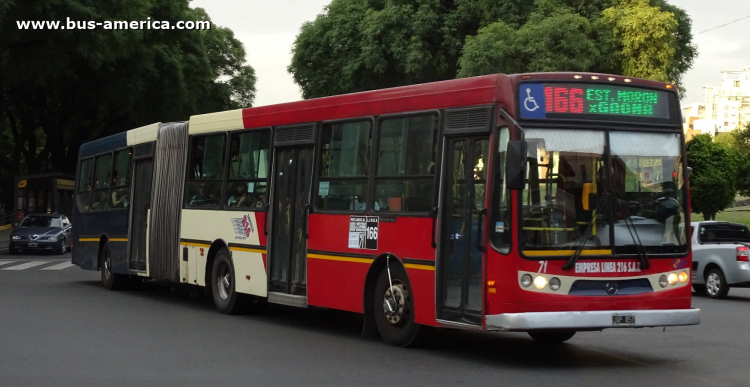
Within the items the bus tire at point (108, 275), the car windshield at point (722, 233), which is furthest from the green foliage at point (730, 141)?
the bus tire at point (108, 275)

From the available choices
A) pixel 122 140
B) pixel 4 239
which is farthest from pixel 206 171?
pixel 4 239

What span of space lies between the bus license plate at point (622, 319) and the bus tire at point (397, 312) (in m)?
2.19

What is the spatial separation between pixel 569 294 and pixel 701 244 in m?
12.7

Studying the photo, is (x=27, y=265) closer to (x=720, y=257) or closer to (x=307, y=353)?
(x=720, y=257)

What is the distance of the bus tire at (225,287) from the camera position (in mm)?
15617

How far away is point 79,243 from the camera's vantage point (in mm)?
22406

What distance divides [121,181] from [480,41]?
2118 centimetres

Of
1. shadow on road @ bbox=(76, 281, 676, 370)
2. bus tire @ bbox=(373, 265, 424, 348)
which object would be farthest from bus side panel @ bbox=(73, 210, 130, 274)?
bus tire @ bbox=(373, 265, 424, 348)

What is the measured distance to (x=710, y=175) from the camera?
50.3 meters

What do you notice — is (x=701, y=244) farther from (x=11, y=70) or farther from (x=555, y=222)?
(x=11, y=70)

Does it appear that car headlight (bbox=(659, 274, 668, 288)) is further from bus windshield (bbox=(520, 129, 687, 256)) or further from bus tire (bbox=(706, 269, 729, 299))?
bus tire (bbox=(706, 269, 729, 299))

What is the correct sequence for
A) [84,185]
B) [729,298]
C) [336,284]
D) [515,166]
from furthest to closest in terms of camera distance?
[84,185], [729,298], [336,284], [515,166]

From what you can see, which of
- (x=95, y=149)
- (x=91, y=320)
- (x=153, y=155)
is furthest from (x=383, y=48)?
(x=91, y=320)

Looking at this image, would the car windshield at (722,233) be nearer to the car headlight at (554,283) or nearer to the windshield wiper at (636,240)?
the windshield wiper at (636,240)
